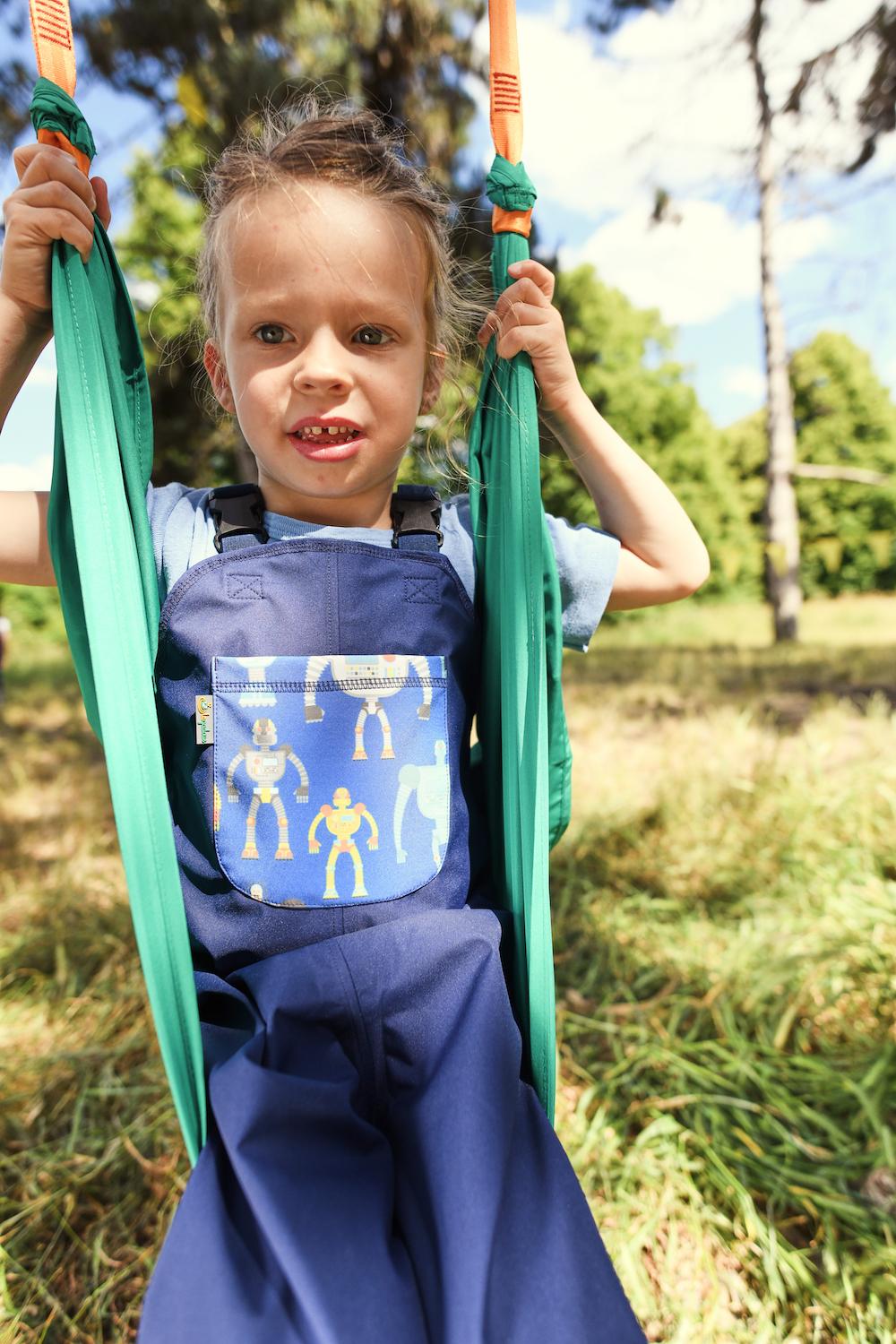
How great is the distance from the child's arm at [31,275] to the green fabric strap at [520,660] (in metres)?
0.50

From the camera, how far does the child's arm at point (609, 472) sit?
124 cm

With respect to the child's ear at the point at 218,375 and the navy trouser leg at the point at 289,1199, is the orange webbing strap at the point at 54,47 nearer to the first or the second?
the child's ear at the point at 218,375

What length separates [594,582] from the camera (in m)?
1.34

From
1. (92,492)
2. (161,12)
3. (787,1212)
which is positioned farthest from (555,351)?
(161,12)

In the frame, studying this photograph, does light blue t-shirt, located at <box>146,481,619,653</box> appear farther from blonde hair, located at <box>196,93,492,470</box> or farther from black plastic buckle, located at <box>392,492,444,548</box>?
blonde hair, located at <box>196,93,492,470</box>

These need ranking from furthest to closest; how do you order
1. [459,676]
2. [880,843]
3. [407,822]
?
[880,843], [459,676], [407,822]

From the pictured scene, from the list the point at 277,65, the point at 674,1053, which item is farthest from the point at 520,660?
the point at 277,65

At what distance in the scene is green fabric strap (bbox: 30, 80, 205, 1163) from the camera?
3.21ft

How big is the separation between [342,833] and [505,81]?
946 millimetres

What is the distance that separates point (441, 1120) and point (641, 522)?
807 millimetres

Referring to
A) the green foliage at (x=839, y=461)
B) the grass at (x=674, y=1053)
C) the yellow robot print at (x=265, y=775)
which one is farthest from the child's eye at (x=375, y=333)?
the green foliage at (x=839, y=461)

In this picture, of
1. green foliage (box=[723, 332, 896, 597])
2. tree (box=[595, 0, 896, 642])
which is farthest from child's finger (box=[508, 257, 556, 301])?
green foliage (box=[723, 332, 896, 597])

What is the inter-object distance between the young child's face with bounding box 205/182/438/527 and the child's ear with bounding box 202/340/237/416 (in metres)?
0.07

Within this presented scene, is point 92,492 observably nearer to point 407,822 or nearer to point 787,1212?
point 407,822
